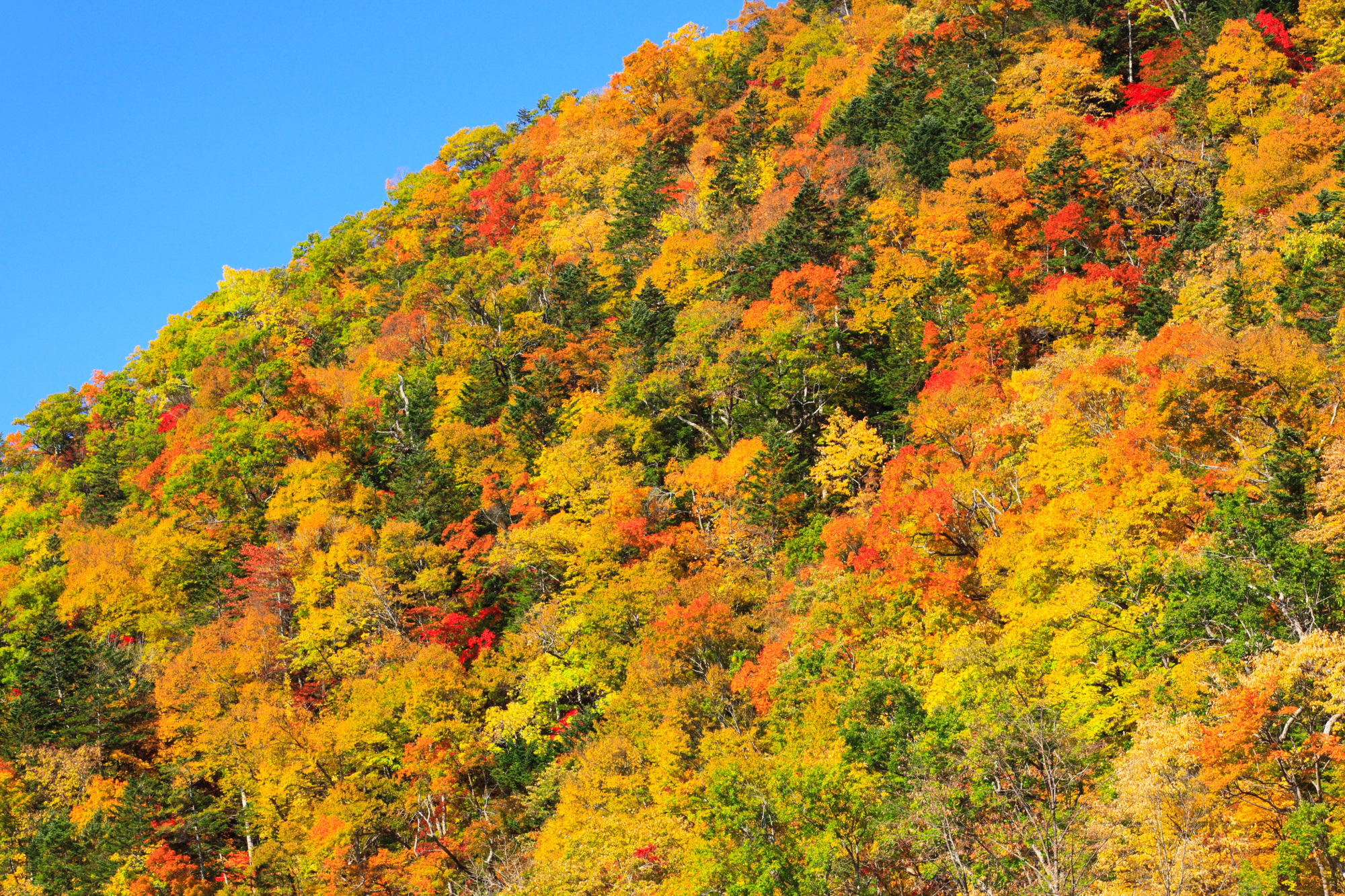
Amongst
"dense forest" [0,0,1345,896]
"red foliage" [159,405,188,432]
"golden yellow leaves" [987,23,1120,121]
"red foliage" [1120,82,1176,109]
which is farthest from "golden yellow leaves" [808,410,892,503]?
"red foliage" [159,405,188,432]

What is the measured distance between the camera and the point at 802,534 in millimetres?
41562

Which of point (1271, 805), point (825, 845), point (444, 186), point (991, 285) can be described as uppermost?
point (444, 186)

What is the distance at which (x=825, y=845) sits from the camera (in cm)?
2523

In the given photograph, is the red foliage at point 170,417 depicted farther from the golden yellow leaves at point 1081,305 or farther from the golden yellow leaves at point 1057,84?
the golden yellow leaves at point 1081,305

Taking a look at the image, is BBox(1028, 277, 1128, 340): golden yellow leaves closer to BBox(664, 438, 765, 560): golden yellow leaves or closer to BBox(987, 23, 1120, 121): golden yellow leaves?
BBox(664, 438, 765, 560): golden yellow leaves

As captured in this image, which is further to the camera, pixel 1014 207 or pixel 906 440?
pixel 1014 207

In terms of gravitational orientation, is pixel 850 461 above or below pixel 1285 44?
below

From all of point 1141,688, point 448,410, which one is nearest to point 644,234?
point 448,410

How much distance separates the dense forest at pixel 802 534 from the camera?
24781 millimetres

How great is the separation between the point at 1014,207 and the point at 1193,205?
24.5 feet

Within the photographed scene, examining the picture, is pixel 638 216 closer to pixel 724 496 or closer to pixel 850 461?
pixel 724 496

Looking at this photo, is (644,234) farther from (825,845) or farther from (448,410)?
(825,845)

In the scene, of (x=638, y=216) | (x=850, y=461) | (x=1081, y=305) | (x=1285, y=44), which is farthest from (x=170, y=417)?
(x=1285, y=44)

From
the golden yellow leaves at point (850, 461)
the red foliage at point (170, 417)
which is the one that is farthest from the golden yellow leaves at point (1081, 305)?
the red foliage at point (170, 417)
